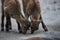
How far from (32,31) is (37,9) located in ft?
0.62

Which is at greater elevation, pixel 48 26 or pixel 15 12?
pixel 15 12

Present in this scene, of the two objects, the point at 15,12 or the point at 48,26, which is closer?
the point at 15,12

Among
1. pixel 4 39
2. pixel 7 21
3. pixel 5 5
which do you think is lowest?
pixel 4 39

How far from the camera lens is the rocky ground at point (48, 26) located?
6.38 feet

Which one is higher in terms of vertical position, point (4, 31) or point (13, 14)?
point (13, 14)

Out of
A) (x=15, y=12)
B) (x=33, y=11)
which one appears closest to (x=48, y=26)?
(x=33, y=11)

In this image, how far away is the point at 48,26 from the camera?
7.00 ft

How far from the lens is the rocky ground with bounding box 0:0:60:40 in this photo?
6.38 ft

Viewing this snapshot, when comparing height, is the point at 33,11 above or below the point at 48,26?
above

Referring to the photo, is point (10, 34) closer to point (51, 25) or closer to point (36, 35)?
point (36, 35)

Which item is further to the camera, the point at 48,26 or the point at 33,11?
the point at 48,26

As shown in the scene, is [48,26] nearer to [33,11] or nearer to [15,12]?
[33,11]

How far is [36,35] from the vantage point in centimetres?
197

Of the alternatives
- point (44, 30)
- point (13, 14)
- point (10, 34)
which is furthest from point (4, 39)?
point (44, 30)
